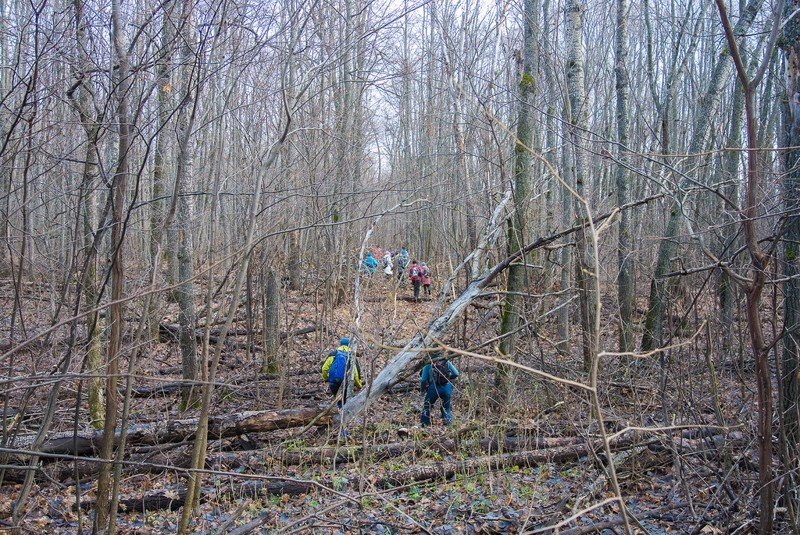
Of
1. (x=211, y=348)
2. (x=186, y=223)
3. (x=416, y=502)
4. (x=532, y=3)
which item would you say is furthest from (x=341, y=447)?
(x=532, y=3)

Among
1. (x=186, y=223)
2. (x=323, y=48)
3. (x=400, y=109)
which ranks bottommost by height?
(x=186, y=223)

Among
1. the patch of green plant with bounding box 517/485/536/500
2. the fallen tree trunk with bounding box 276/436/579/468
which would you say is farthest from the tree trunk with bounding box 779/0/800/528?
the fallen tree trunk with bounding box 276/436/579/468

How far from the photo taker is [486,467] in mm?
5836

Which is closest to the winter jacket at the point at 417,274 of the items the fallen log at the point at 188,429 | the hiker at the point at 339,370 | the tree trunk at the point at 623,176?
the tree trunk at the point at 623,176

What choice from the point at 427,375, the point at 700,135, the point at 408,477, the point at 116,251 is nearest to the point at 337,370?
the point at 427,375

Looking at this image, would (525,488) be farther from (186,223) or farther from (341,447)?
(186,223)

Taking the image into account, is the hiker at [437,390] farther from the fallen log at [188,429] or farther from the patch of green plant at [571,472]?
the patch of green plant at [571,472]

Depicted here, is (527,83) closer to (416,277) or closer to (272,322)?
(272,322)

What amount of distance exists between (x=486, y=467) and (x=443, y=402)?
65.8 inches

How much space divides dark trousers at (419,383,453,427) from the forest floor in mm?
181

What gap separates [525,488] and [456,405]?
2740 mm

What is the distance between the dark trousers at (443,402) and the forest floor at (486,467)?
18 centimetres

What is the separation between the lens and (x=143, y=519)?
5.08 meters

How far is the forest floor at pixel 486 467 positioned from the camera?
4441 millimetres
